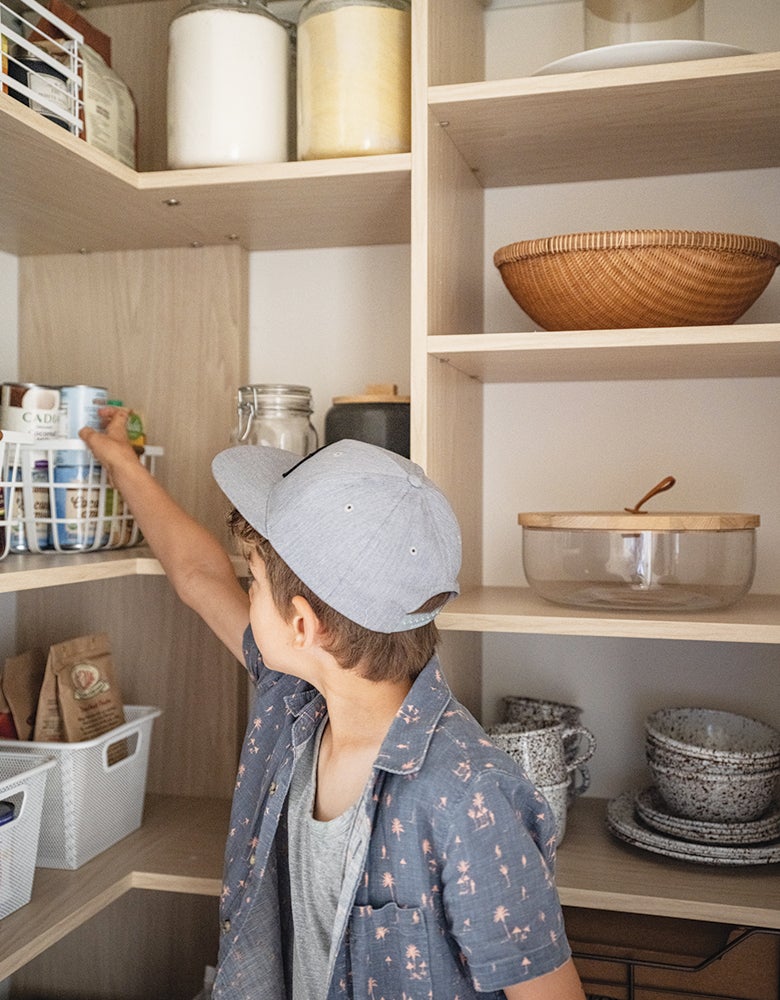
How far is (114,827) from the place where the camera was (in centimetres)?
138

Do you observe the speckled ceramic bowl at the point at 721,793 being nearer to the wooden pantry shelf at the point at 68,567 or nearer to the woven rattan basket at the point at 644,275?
the woven rattan basket at the point at 644,275

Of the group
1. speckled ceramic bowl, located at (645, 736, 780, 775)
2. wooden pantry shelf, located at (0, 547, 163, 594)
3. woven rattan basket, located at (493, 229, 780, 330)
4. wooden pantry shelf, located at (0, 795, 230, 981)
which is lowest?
wooden pantry shelf, located at (0, 795, 230, 981)

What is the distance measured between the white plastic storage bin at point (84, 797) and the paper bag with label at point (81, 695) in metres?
0.03

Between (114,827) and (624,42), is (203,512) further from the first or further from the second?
(624,42)

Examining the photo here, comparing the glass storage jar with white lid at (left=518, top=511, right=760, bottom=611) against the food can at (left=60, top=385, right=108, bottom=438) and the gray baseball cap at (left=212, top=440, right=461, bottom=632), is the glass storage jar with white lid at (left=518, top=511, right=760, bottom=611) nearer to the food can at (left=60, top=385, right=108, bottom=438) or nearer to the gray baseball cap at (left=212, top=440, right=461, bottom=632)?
the gray baseball cap at (left=212, top=440, right=461, bottom=632)

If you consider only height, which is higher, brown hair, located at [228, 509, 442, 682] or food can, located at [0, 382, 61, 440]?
food can, located at [0, 382, 61, 440]

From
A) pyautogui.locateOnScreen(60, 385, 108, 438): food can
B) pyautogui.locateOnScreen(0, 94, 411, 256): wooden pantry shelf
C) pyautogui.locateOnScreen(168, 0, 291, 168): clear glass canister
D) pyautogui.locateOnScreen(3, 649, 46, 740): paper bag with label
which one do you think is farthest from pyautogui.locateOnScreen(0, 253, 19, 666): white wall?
pyautogui.locateOnScreen(168, 0, 291, 168): clear glass canister

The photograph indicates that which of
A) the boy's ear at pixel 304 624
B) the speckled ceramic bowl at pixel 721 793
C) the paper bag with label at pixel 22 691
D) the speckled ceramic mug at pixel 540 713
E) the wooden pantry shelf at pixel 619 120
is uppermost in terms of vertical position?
the wooden pantry shelf at pixel 619 120

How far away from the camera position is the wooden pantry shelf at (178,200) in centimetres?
116

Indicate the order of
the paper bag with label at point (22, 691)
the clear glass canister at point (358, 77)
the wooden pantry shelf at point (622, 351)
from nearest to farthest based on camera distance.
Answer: the wooden pantry shelf at point (622, 351), the clear glass canister at point (358, 77), the paper bag with label at point (22, 691)

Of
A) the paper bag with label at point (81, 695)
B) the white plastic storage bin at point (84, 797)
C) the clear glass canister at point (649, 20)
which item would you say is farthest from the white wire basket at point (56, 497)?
the clear glass canister at point (649, 20)

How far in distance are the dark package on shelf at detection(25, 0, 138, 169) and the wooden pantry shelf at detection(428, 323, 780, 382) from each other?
518mm

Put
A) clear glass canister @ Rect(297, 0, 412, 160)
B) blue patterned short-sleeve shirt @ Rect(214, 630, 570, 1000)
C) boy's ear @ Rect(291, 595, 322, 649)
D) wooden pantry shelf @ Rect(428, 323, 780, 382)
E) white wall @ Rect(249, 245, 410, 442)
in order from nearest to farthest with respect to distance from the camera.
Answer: blue patterned short-sleeve shirt @ Rect(214, 630, 570, 1000)
boy's ear @ Rect(291, 595, 322, 649)
wooden pantry shelf @ Rect(428, 323, 780, 382)
clear glass canister @ Rect(297, 0, 412, 160)
white wall @ Rect(249, 245, 410, 442)

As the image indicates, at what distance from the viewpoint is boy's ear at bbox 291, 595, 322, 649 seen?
98 centimetres
